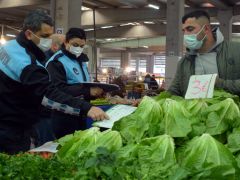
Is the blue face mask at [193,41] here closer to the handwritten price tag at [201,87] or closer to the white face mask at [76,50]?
the handwritten price tag at [201,87]

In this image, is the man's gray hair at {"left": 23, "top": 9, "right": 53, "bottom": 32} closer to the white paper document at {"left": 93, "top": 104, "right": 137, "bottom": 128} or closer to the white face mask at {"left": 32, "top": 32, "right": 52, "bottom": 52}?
the white face mask at {"left": 32, "top": 32, "right": 52, "bottom": 52}

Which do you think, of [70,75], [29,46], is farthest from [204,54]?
[29,46]

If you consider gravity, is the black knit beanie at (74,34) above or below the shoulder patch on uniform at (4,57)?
above

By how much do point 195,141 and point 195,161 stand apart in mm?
133

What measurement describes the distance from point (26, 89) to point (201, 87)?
124 centimetres

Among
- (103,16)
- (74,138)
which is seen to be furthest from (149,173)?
(103,16)

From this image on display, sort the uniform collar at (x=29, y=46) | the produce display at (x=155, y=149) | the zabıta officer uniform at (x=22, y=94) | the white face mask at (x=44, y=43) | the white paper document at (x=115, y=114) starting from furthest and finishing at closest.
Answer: the white face mask at (x=44, y=43)
the uniform collar at (x=29, y=46)
the zabıta officer uniform at (x=22, y=94)
the white paper document at (x=115, y=114)
the produce display at (x=155, y=149)

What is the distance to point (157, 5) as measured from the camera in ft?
53.2

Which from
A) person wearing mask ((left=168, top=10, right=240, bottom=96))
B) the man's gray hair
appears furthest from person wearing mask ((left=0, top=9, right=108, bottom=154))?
person wearing mask ((left=168, top=10, right=240, bottom=96))

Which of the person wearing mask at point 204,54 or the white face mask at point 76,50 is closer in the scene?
the person wearing mask at point 204,54

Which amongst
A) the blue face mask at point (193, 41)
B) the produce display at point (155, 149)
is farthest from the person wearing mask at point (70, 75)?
the produce display at point (155, 149)

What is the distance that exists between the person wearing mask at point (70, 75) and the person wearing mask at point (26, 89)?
1.90 feet

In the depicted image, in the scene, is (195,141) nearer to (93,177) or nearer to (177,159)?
(177,159)

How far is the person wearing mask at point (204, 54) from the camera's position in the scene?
310cm
